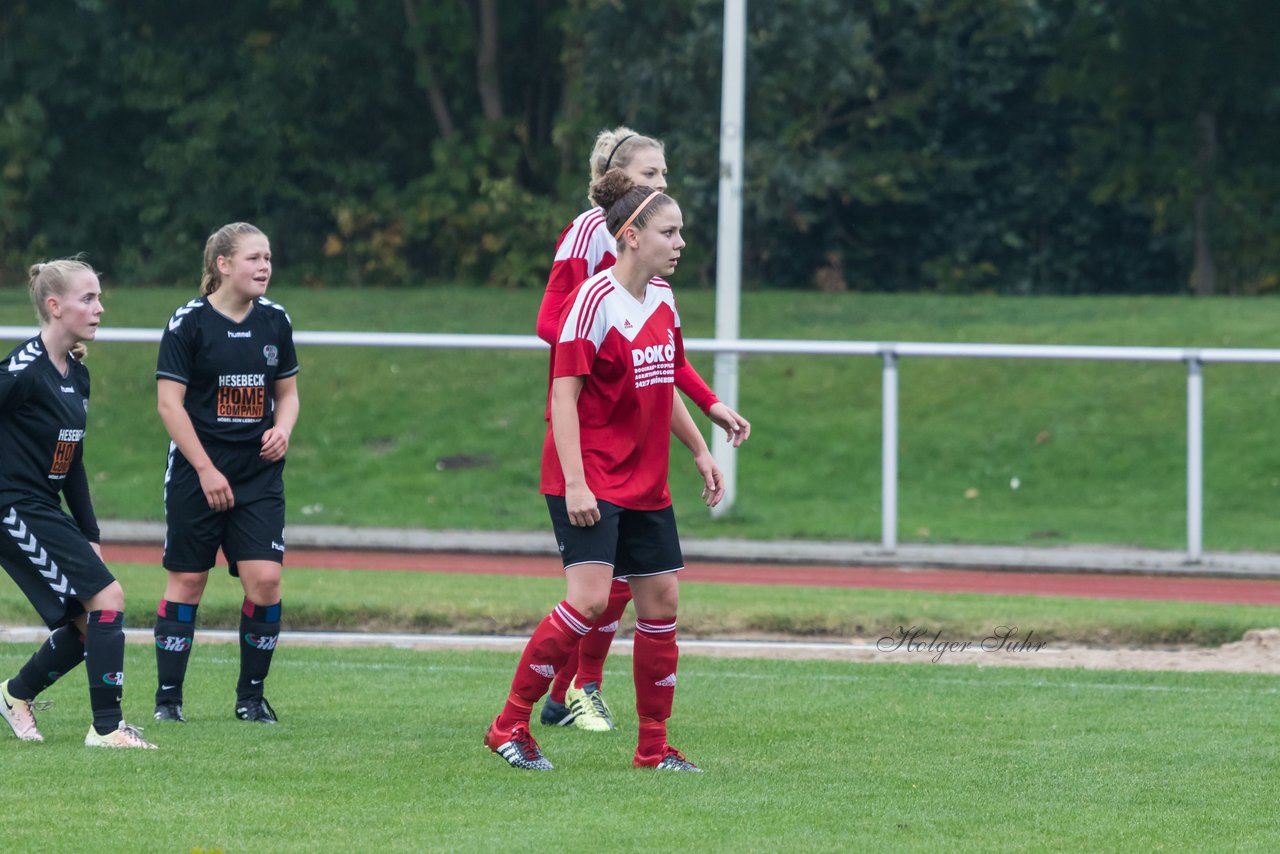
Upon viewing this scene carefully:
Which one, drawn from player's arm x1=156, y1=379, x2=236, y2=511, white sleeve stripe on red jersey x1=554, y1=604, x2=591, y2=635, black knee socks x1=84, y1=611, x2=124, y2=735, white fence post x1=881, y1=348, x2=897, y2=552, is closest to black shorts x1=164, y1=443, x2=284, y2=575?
player's arm x1=156, y1=379, x2=236, y2=511

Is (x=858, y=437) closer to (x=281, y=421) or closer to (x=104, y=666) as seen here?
(x=281, y=421)

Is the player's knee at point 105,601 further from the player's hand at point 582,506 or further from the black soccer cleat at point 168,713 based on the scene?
the player's hand at point 582,506

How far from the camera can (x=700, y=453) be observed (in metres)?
6.22

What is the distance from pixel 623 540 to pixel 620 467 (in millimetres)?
248

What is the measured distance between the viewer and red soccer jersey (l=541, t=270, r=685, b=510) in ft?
19.1

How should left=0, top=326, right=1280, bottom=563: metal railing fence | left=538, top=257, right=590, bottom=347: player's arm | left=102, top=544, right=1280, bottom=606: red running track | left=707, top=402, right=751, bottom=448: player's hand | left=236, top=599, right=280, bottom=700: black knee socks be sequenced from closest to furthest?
left=707, top=402, right=751, bottom=448: player's hand, left=538, top=257, right=590, bottom=347: player's arm, left=236, top=599, right=280, bottom=700: black knee socks, left=102, top=544, right=1280, bottom=606: red running track, left=0, top=326, right=1280, bottom=563: metal railing fence

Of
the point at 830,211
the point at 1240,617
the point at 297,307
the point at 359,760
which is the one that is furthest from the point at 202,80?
the point at 359,760

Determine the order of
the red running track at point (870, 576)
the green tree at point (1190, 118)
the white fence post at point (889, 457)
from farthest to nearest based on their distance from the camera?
the green tree at point (1190, 118) → the white fence post at point (889, 457) → the red running track at point (870, 576)

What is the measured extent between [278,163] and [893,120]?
33.7 feet

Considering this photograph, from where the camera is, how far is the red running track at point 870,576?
12.5 metres

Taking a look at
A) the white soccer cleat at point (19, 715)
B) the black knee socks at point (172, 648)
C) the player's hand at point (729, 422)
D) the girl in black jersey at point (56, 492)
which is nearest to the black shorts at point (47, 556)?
the girl in black jersey at point (56, 492)

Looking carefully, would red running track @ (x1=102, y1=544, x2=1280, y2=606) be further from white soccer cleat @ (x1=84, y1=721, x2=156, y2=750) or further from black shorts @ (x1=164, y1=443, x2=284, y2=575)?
white soccer cleat @ (x1=84, y1=721, x2=156, y2=750)

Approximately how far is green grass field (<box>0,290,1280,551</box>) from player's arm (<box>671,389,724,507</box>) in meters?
9.09

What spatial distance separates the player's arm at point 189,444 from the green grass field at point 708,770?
849 millimetres
